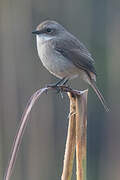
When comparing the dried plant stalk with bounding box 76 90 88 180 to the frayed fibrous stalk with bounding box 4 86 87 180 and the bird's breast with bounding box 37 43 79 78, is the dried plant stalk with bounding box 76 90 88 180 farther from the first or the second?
the bird's breast with bounding box 37 43 79 78

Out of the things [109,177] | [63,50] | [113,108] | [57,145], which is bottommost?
[109,177]

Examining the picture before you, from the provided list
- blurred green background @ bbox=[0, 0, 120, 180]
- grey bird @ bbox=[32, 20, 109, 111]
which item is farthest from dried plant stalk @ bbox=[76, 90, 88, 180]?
blurred green background @ bbox=[0, 0, 120, 180]

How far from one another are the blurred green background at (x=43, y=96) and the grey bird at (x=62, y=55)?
91cm

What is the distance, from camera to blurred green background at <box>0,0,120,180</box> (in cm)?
369

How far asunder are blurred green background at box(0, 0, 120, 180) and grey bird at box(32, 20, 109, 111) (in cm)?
91

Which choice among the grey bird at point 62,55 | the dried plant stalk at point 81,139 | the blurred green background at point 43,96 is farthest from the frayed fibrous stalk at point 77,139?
the blurred green background at point 43,96

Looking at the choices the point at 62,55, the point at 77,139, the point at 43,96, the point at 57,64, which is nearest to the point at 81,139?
the point at 77,139

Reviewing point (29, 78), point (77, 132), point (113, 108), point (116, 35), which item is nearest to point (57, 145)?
point (29, 78)

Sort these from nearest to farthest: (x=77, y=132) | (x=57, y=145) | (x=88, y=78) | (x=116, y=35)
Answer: (x=77, y=132) < (x=88, y=78) < (x=57, y=145) < (x=116, y=35)

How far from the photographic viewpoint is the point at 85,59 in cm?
266

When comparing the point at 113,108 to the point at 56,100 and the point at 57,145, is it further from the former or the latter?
the point at 57,145

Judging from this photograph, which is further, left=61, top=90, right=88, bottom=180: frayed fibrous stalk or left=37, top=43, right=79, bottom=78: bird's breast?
left=37, top=43, right=79, bottom=78: bird's breast

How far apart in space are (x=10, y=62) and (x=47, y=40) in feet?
3.43

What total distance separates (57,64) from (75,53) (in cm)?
18
